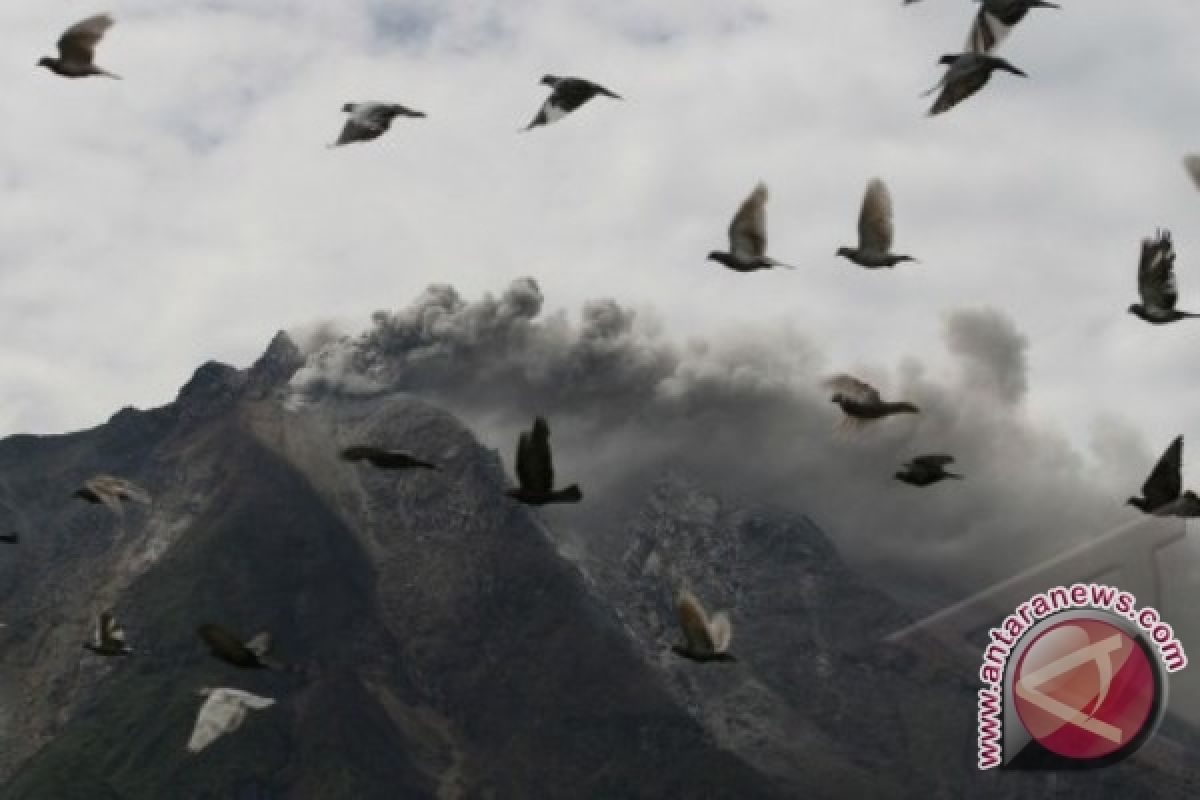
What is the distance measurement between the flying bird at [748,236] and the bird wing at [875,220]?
120 inches

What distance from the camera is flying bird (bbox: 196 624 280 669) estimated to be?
4353 centimetres

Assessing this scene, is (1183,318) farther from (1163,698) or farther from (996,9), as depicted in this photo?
(1163,698)

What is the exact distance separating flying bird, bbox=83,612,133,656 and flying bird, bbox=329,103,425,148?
1713cm

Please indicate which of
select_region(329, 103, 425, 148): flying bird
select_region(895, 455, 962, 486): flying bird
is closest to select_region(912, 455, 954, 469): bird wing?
select_region(895, 455, 962, 486): flying bird

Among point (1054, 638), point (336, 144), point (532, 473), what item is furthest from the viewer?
point (1054, 638)

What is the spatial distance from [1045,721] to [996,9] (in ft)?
336

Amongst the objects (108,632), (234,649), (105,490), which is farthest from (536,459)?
(108,632)

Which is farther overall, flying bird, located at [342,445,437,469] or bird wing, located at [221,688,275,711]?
flying bird, located at [342,445,437,469]

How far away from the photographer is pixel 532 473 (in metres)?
42.6

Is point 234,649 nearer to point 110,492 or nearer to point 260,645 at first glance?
point 260,645

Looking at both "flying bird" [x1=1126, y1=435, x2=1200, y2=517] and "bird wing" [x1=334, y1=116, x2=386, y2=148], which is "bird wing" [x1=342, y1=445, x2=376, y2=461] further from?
"flying bird" [x1=1126, y1=435, x2=1200, y2=517]

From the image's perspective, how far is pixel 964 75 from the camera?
1746 inches

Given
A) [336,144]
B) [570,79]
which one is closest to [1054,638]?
[570,79]

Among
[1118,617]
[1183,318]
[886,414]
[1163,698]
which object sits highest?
[1183,318]
